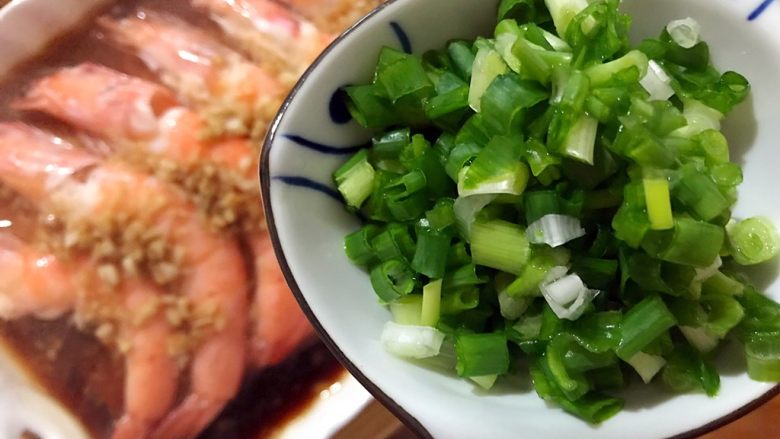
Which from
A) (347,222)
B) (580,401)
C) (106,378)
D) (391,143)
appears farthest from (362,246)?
(106,378)

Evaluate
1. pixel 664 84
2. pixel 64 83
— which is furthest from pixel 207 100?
pixel 664 84

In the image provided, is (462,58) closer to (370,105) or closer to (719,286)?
(370,105)

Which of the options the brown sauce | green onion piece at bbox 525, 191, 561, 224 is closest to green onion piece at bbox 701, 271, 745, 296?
green onion piece at bbox 525, 191, 561, 224

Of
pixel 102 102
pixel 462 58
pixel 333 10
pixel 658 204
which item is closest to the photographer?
pixel 658 204

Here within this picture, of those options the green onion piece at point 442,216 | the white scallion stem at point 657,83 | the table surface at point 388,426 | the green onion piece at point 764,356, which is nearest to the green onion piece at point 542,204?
the green onion piece at point 442,216

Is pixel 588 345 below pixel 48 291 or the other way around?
the other way around

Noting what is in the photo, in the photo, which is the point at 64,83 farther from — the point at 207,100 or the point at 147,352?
the point at 147,352

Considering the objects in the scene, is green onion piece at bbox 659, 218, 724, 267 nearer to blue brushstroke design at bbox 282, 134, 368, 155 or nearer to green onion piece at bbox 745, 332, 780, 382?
green onion piece at bbox 745, 332, 780, 382
